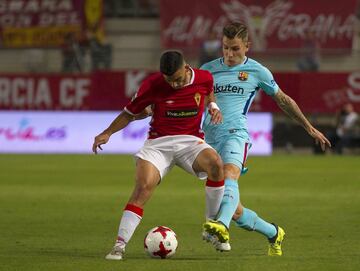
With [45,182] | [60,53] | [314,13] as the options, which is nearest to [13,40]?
[60,53]

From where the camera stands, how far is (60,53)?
30.9 meters

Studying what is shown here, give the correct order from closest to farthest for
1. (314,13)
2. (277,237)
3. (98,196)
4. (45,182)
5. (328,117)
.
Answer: (277,237) → (98,196) → (45,182) → (328,117) → (314,13)

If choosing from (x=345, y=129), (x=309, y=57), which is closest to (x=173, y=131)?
(x=345, y=129)

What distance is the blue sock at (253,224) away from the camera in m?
9.95

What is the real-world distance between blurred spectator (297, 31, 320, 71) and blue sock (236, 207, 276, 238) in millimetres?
19526

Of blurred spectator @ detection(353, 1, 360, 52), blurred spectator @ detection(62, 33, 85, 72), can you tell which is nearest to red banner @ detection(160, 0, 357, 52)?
blurred spectator @ detection(353, 1, 360, 52)

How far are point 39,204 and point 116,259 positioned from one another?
6524 millimetres

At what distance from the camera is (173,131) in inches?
376

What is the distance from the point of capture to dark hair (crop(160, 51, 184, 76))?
30.0 ft

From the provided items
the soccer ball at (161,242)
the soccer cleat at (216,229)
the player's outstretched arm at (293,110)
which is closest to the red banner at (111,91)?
the player's outstretched arm at (293,110)

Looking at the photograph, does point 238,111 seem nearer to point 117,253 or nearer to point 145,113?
point 145,113

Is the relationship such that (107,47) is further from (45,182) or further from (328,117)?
(45,182)

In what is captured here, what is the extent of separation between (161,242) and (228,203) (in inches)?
26.7

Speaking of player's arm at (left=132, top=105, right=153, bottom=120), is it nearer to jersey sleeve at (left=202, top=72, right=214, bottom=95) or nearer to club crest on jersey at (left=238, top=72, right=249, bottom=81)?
jersey sleeve at (left=202, top=72, right=214, bottom=95)
